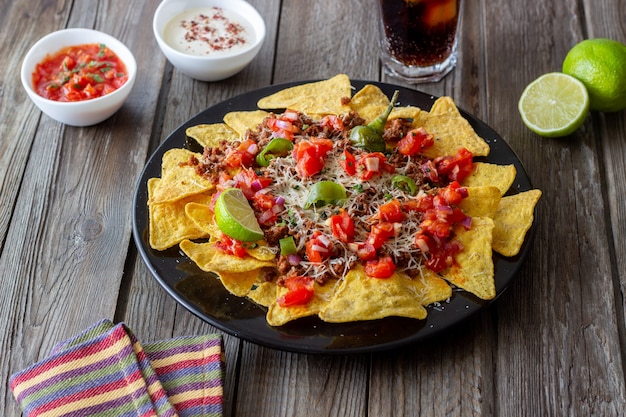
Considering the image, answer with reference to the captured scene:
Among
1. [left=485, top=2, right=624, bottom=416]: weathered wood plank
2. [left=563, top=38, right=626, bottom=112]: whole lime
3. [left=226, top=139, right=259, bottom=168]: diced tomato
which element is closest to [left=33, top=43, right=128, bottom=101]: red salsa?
[left=226, top=139, right=259, bottom=168]: diced tomato

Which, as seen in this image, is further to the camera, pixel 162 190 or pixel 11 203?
pixel 11 203

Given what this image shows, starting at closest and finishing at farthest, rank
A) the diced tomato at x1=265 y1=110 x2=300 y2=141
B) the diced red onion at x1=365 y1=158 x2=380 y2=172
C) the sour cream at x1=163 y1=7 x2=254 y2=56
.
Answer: the diced red onion at x1=365 y1=158 x2=380 y2=172 < the diced tomato at x1=265 y1=110 x2=300 y2=141 < the sour cream at x1=163 y1=7 x2=254 y2=56

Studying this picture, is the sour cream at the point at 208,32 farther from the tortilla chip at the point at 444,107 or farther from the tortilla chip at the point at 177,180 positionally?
the tortilla chip at the point at 444,107

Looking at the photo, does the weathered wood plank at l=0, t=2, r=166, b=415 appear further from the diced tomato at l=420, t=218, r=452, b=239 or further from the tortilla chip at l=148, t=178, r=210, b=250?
the diced tomato at l=420, t=218, r=452, b=239

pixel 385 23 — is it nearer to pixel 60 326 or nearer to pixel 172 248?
pixel 172 248

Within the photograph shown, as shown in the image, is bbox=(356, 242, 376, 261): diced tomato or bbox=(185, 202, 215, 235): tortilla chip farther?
bbox=(185, 202, 215, 235): tortilla chip

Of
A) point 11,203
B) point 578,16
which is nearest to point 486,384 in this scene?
point 11,203

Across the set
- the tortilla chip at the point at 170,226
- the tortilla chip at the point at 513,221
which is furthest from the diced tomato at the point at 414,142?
the tortilla chip at the point at 170,226

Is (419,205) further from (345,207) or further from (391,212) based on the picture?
(345,207)
